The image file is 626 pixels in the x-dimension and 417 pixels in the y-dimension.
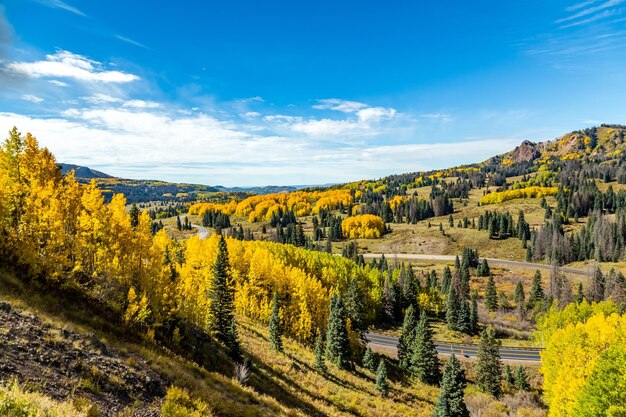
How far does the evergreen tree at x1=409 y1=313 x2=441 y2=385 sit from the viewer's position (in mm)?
64688

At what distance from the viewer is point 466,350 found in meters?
80.4

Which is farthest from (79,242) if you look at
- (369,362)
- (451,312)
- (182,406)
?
(451,312)

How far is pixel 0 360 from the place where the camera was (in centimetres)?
1470

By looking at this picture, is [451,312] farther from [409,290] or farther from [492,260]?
[492,260]

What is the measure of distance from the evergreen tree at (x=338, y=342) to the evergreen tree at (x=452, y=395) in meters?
18.8

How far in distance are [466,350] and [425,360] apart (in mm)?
21434

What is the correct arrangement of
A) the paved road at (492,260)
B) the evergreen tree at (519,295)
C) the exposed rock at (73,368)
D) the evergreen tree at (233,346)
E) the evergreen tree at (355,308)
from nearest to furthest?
1. the exposed rock at (73,368)
2. the evergreen tree at (233,346)
3. the evergreen tree at (355,308)
4. the evergreen tree at (519,295)
5. the paved road at (492,260)

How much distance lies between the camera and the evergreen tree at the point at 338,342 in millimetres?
61406

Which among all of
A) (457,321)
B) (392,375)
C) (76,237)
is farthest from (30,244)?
(457,321)

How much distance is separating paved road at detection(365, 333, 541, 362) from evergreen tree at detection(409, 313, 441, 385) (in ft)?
41.3

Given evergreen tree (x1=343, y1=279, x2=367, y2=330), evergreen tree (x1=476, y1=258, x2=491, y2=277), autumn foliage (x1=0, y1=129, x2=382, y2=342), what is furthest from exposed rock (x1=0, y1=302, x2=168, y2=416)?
evergreen tree (x1=476, y1=258, x2=491, y2=277)

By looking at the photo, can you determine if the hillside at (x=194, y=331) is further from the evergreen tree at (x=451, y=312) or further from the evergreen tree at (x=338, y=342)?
the evergreen tree at (x=451, y=312)

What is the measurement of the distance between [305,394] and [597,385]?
29193 millimetres

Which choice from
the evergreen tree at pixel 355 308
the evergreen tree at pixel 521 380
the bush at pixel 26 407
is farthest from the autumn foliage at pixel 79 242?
the evergreen tree at pixel 521 380
